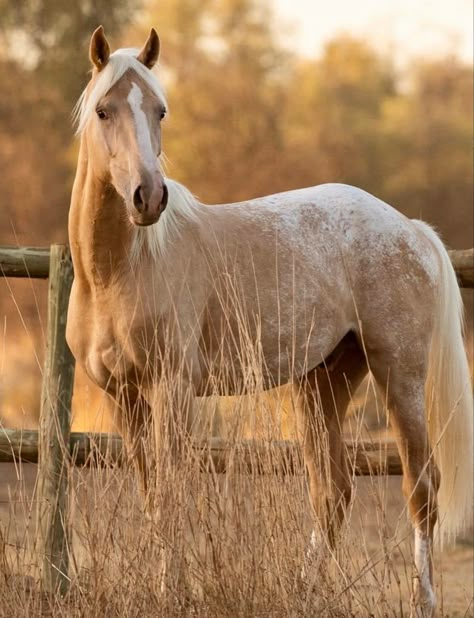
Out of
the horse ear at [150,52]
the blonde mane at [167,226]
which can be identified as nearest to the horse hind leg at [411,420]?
the blonde mane at [167,226]

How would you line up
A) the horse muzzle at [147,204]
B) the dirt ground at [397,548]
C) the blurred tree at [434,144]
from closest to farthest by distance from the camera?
the dirt ground at [397,548]
the horse muzzle at [147,204]
the blurred tree at [434,144]

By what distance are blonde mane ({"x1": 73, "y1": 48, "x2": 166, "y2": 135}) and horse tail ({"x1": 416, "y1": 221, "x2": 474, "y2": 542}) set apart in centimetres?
149

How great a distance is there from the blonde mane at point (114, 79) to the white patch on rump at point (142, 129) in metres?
0.06

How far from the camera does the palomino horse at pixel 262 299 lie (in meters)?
3.18

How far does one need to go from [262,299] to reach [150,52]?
0.92 m

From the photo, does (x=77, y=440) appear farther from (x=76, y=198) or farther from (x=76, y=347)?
(x=76, y=198)

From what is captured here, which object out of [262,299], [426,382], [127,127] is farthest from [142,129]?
[426,382]

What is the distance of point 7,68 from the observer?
1140 cm

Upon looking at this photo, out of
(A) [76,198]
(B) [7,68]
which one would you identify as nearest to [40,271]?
(A) [76,198]

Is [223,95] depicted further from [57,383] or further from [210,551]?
[210,551]

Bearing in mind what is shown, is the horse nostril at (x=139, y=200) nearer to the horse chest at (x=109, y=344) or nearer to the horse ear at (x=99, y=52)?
the horse chest at (x=109, y=344)

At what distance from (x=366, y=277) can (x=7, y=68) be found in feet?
27.7

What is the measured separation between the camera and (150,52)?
3.38m

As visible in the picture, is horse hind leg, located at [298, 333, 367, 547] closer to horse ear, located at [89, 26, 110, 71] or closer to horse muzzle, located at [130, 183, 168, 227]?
horse muzzle, located at [130, 183, 168, 227]
